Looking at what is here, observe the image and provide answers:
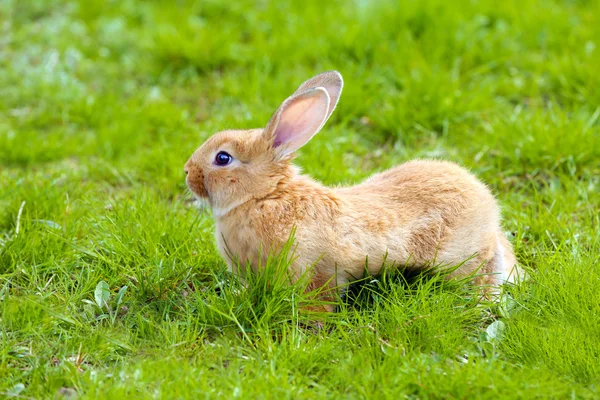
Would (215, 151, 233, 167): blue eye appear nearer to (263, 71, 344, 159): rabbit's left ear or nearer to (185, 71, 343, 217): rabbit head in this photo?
(185, 71, 343, 217): rabbit head

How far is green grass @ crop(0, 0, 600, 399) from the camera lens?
3.75 meters

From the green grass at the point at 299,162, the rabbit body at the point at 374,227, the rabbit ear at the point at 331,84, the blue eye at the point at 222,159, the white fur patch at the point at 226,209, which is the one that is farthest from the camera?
the rabbit ear at the point at 331,84

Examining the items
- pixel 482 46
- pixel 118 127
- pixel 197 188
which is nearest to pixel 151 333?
pixel 197 188

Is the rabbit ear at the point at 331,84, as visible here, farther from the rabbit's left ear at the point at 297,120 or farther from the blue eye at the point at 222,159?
the blue eye at the point at 222,159

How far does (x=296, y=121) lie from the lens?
4.41 m

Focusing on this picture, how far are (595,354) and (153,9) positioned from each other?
6256mm

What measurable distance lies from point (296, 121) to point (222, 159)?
47 cm

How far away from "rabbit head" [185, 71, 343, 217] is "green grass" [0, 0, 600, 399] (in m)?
0.47

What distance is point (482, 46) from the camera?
7340 mm

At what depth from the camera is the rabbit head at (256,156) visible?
4.33m

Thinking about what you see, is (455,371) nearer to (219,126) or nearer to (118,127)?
(219,126)

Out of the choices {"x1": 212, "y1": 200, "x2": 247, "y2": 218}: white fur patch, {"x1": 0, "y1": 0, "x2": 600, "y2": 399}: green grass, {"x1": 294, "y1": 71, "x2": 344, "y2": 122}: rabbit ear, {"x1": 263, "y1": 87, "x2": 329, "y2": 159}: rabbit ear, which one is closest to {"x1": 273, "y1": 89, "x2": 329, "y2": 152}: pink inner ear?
{"x1": 263, "y1": 87, "x2": 329, "y2": 159}: rabbit ear

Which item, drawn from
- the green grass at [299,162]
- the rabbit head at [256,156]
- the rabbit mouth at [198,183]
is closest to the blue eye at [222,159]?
the rabbit head at [256,156]

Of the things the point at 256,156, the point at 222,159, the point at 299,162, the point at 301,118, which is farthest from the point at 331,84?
the point at 299,162
